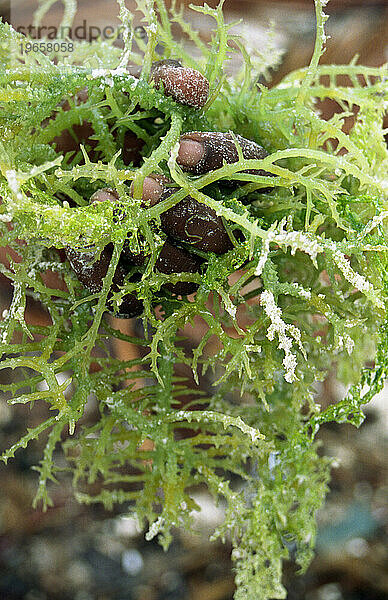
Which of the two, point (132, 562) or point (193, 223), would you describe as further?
point (132, 562)

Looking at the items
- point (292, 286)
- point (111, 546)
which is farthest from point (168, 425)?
point (111, 546)

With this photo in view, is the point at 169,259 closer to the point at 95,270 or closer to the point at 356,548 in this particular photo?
the point at 95,270

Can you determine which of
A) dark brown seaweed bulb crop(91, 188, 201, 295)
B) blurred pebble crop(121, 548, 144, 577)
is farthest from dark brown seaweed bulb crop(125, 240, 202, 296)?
blurred pebble crop(121, 548, 144, 577)

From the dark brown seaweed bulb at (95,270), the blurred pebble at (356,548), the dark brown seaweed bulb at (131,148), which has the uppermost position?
the dark brown seaweed bulb at (131,148)

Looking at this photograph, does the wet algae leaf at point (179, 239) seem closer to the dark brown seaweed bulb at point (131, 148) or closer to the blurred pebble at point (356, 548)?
the dark brown seaweed bulb at point (131, 148)

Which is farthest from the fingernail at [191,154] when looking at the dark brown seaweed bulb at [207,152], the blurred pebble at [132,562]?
the blurred pebble at [132,562]

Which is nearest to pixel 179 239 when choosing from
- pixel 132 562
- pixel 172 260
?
pixel 172 260

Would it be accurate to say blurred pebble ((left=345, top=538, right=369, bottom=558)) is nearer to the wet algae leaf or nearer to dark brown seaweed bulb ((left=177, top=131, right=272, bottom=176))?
the wet algae leaf
